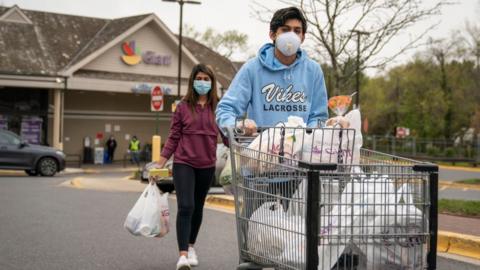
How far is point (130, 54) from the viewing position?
3556 cm

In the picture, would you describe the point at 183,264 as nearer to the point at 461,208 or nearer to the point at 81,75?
the point at 461,208

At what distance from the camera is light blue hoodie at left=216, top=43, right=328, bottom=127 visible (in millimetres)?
4508

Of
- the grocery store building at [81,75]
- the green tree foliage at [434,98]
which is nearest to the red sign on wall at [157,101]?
the grocery store building at [81,75]

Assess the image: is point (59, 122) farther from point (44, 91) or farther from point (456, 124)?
point (456, 124)

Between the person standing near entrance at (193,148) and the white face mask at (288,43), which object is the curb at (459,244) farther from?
the white face mask at (288,43)

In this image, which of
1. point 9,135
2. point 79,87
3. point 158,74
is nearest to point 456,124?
point 158,74

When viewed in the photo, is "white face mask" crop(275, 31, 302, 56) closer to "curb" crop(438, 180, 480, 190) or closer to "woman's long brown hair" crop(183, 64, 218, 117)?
"woman's long brown hair" crop(183, 64, 218, 117)

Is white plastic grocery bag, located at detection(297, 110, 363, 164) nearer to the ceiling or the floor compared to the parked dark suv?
nearer to the ceiling

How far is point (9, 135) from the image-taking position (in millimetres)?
24609

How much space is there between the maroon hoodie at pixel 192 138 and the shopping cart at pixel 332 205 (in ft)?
7.20

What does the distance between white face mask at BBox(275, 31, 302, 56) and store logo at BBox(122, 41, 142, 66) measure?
3171 centimetres

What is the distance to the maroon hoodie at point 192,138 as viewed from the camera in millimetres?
6211

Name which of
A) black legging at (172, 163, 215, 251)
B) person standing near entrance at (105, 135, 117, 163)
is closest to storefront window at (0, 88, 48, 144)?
person standing near entrance at (105, 135, 117, 163)

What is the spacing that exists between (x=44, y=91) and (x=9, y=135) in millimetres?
10162
